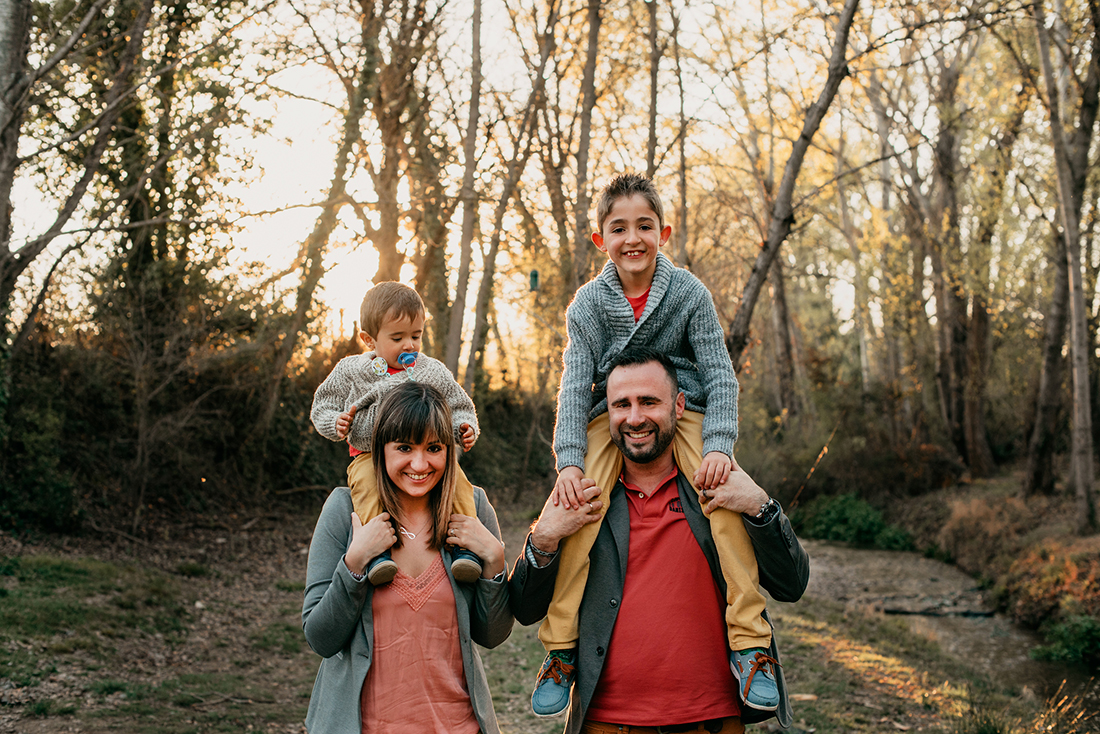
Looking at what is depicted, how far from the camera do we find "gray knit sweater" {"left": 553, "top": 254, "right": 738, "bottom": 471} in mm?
2691

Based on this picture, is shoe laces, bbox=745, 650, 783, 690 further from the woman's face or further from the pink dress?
the woman's face

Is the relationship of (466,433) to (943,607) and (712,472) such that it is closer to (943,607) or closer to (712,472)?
(712,472)

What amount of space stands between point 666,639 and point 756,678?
0.89 ft

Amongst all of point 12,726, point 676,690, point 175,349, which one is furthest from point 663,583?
point 175,349

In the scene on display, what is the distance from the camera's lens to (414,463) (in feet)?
8.17

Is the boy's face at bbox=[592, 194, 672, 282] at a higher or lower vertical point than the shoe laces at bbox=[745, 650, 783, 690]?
higher

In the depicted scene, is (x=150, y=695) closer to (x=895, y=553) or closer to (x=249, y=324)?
(x=249, y=324)

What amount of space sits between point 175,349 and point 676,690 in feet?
34.0

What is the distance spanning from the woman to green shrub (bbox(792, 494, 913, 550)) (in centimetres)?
1453

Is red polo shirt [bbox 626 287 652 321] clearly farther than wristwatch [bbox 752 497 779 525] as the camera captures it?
Yes

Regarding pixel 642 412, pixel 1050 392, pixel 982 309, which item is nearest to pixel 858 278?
pixel 982 309

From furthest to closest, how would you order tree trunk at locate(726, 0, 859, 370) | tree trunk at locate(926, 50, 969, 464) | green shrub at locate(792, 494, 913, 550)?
tree trunk at locate(926, 50, 969, 464)
green shrub at locate(792, 494, 913, 550)
tree trunk at locate(726, 0, 859, 370)

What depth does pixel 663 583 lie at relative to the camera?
2.47m

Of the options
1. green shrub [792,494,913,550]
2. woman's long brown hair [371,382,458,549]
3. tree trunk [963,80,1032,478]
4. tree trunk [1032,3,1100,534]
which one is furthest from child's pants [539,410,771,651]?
tree trunk [963,80,1032,478]
